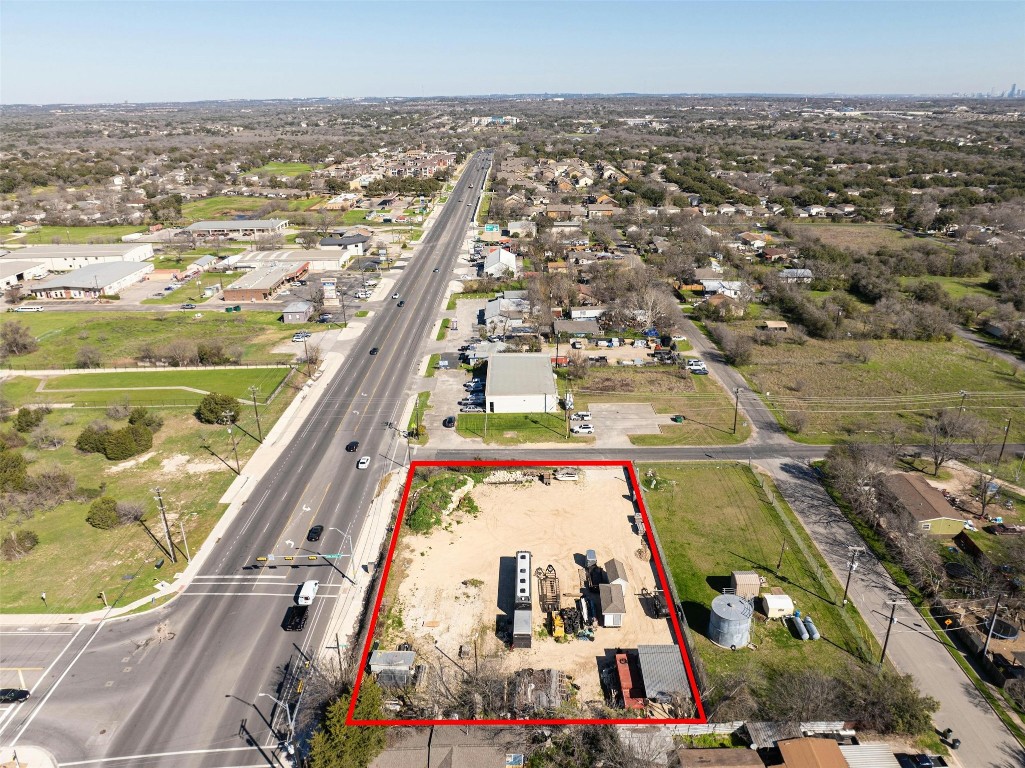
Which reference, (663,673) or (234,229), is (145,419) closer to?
(663,673)

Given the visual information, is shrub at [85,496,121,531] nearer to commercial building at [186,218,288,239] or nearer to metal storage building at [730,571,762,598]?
metal storage building at [730,571,762,598]

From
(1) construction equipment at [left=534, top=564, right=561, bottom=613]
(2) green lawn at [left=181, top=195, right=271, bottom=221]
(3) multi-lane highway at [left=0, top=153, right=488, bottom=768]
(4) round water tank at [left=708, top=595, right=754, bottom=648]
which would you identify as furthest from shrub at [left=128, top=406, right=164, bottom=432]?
(2) green lawn at [left=181, top=195, right=271, bottom=221]

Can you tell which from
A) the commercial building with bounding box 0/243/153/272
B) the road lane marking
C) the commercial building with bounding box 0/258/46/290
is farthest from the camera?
the commercial building with bounding box 0/243/153/272

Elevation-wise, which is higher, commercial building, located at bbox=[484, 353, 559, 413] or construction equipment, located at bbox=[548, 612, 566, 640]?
commercial building, located at bbox=[484, 353, 559, 413]

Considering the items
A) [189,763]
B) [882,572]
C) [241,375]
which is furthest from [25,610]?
[882,572]

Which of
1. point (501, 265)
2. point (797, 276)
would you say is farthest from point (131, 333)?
point (797, 276)

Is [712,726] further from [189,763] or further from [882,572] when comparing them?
[189,763]

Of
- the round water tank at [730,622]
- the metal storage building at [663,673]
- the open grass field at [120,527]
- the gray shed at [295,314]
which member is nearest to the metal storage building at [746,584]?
the round water tank at [730,622]
